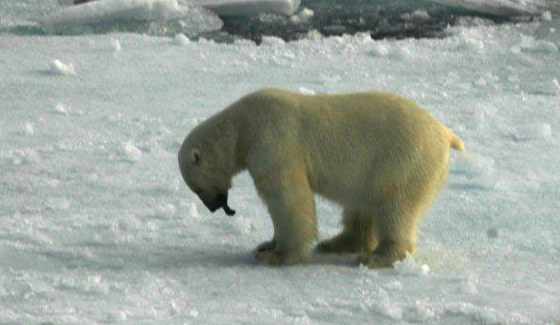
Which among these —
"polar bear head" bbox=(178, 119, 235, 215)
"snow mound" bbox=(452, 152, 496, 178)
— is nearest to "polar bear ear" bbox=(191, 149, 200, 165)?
"polar bear head" bbox=(178, 119, 235, 215)

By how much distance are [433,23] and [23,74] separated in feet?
10.6

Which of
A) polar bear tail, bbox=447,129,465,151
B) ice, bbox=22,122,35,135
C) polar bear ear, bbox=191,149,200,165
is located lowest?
ice, bbox=22,122,35,135

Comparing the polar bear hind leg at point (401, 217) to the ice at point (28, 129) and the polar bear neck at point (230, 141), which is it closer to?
the polar bear neck at point (230, 141)

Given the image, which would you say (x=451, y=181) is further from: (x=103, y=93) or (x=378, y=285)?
(x=103, y=93)

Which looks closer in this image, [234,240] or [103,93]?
[234,240]

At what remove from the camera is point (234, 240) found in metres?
4.02

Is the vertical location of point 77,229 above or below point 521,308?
below

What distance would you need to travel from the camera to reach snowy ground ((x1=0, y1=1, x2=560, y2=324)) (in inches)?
131

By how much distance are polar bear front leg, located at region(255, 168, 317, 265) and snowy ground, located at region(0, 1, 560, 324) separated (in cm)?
7

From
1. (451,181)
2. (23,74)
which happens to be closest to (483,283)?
(451,181)

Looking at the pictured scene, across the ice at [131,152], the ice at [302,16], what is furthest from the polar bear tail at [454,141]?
the ice at [302,16]

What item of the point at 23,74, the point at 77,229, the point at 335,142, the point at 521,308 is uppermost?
the point at 335,142

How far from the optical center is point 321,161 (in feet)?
12.0

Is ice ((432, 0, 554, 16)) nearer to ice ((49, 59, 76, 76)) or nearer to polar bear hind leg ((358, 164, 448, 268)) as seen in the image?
ice ((49, 59, 76, 76))
